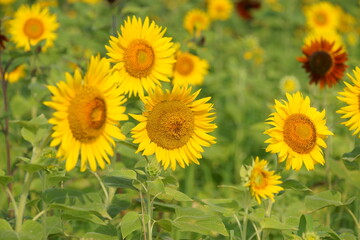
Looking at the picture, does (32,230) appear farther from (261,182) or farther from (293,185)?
(293,185)

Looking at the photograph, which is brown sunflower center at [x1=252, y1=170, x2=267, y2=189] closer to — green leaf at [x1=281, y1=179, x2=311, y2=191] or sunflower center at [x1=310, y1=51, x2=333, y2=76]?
green leaf at [x1=281, y1=179, x2=311, y2=191]

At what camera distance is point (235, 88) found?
5.73m

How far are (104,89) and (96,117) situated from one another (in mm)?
103

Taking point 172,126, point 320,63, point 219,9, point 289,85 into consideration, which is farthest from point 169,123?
point 219,9

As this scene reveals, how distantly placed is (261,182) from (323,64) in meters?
1.30

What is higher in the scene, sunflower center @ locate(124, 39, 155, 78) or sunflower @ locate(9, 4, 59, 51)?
sunflower @ locate(9, 4, 59, 51)

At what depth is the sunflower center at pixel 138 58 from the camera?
2.70 metres

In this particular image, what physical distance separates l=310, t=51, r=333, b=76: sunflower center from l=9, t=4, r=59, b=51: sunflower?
1.78 m

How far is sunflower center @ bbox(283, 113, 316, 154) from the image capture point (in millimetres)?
2652

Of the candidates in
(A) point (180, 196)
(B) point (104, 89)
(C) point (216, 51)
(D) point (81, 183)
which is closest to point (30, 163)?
(B) point (104, 89)

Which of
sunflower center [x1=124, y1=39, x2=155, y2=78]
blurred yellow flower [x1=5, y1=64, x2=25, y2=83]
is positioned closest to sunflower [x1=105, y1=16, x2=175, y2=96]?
sunflower center [x1=124, y1=39, x2=155, y2=78]

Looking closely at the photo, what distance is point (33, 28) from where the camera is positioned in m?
4.41

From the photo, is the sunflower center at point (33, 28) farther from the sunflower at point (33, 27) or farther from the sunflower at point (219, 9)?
the sunflower at point (219, 9)

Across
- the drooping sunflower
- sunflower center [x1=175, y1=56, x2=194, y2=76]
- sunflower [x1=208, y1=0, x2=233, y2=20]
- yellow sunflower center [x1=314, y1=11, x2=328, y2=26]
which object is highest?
yellow sunflower center [x1=314, y1=11, x2=328, y2=26]
